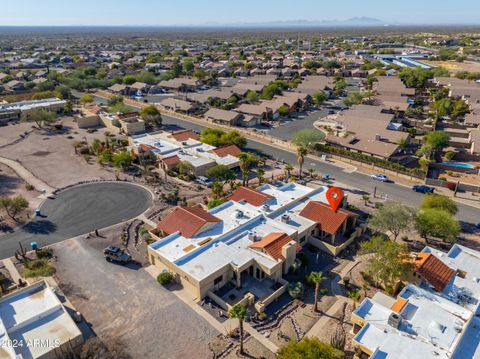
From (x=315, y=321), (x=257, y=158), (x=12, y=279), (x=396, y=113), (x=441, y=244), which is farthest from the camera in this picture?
(x=396, y=113)

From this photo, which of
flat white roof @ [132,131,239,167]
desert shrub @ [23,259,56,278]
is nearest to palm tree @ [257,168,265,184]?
flat white roof @ [132,131,239,167]

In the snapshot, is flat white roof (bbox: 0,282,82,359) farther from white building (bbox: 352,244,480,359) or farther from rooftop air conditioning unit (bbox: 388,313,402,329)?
rooftop air conditioning unit (bbox: 388,313,402,329)

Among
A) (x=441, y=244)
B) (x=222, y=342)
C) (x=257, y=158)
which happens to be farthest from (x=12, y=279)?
(x=441, y=244)

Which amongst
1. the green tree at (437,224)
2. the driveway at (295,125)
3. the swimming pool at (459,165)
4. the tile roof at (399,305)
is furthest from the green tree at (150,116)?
the tile roof at (399,305)

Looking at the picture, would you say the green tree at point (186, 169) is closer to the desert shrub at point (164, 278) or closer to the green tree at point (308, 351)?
the desert shrub at point (164, 278)

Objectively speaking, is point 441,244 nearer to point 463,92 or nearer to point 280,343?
point 280,343

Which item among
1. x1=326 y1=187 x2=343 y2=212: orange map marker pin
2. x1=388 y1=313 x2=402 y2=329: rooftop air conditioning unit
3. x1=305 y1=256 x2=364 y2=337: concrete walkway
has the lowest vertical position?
x1=305 y1=256 x2=364 y2=337: concrete walkway

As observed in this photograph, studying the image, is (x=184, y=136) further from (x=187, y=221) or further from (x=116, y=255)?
(x=116, y=255)
